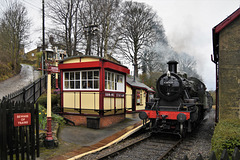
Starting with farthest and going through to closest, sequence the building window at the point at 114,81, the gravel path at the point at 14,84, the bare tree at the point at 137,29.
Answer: the bare tree at the point at 137,29, the gravel path at the point at 14,84, the building window at the point at 114,81

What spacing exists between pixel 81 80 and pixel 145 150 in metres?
5.31

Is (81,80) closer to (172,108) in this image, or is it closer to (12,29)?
(172,108)

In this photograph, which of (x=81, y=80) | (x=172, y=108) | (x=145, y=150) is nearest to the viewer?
(x=145, y=150)

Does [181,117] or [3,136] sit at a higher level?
[3,136]

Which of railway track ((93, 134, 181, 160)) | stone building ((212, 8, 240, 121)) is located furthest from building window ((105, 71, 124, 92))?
stone building ((212, 8, 240, 121))

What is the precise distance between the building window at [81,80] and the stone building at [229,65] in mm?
5681

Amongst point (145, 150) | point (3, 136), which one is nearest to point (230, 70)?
point (145, 150)

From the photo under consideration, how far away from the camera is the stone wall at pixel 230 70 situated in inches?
296

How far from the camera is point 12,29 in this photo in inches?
965

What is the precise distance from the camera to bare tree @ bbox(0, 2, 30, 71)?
24.0m

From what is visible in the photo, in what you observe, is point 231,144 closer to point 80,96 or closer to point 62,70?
point 80,96

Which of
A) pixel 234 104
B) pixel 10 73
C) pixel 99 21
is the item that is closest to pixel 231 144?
pixel 234 104

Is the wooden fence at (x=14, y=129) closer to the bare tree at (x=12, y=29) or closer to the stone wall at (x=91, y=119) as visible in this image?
the stone wall at (x=91, y=119)

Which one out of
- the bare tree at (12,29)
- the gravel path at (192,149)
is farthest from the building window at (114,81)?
the bare tree at (12,29)
